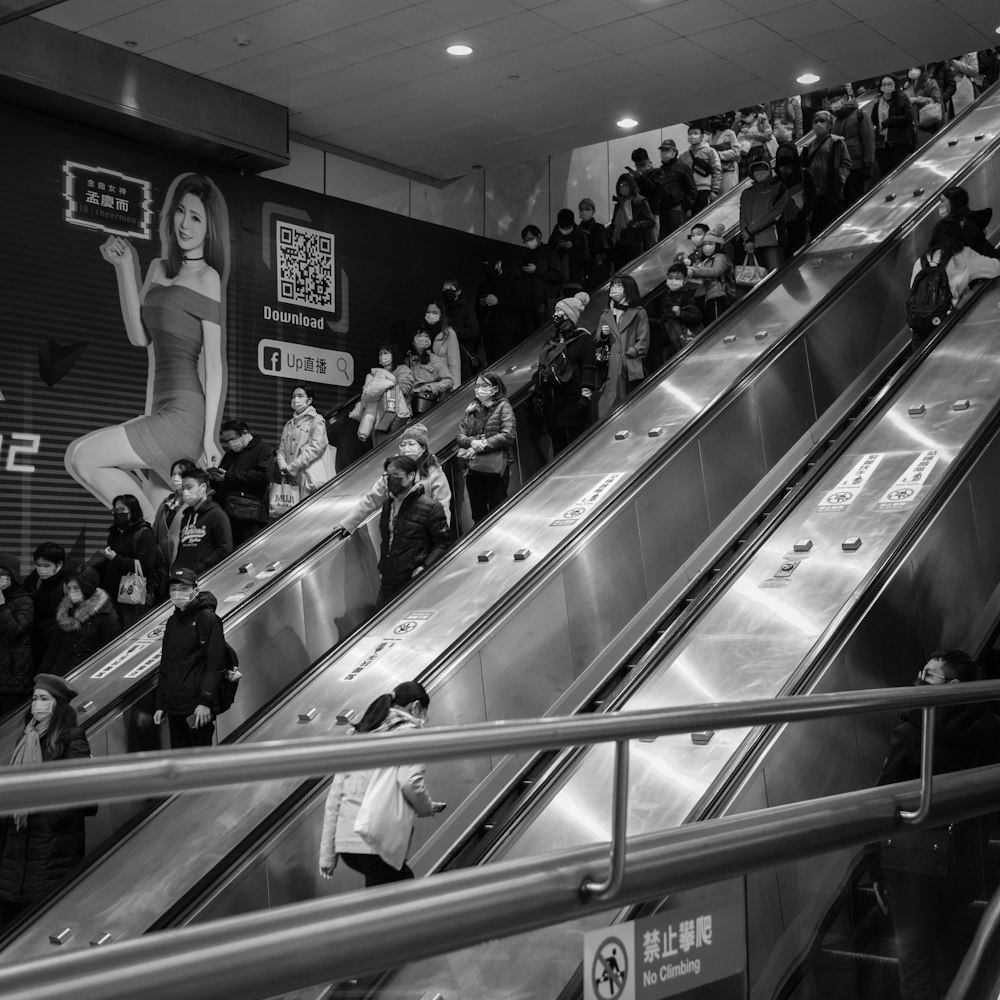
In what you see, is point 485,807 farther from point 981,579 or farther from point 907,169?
point 907,169

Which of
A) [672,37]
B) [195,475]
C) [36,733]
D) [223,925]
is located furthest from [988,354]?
[223,925]

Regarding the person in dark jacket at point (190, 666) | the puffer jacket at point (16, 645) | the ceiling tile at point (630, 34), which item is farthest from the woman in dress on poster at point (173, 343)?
the person in dark jacket at point (190, 666)

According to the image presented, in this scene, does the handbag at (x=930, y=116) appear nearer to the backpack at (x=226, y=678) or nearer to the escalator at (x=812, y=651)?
the escalator at (x=812, y=651)

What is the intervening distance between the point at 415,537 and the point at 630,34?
647 centimetres

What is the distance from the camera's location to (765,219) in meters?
14.2

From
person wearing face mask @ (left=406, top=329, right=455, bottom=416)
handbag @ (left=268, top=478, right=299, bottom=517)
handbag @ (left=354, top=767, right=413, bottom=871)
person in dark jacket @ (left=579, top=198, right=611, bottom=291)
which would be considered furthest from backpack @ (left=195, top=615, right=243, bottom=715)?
person in dark jacket @ (left=579, top=198, right=611, bottom=291)

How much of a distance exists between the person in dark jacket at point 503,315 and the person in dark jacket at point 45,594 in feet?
23.9

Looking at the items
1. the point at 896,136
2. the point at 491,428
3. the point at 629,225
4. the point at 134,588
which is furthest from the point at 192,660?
the point at 896,136

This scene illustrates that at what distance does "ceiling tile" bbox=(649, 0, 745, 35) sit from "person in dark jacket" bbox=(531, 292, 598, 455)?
10.5ft

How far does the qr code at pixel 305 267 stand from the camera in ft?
53.8

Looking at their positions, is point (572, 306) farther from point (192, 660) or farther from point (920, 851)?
point (920, 851)

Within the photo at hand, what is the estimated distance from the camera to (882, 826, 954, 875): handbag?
12.3 feet

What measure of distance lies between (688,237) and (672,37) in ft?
Result: 12.6

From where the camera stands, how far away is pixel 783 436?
11492 millimetres
